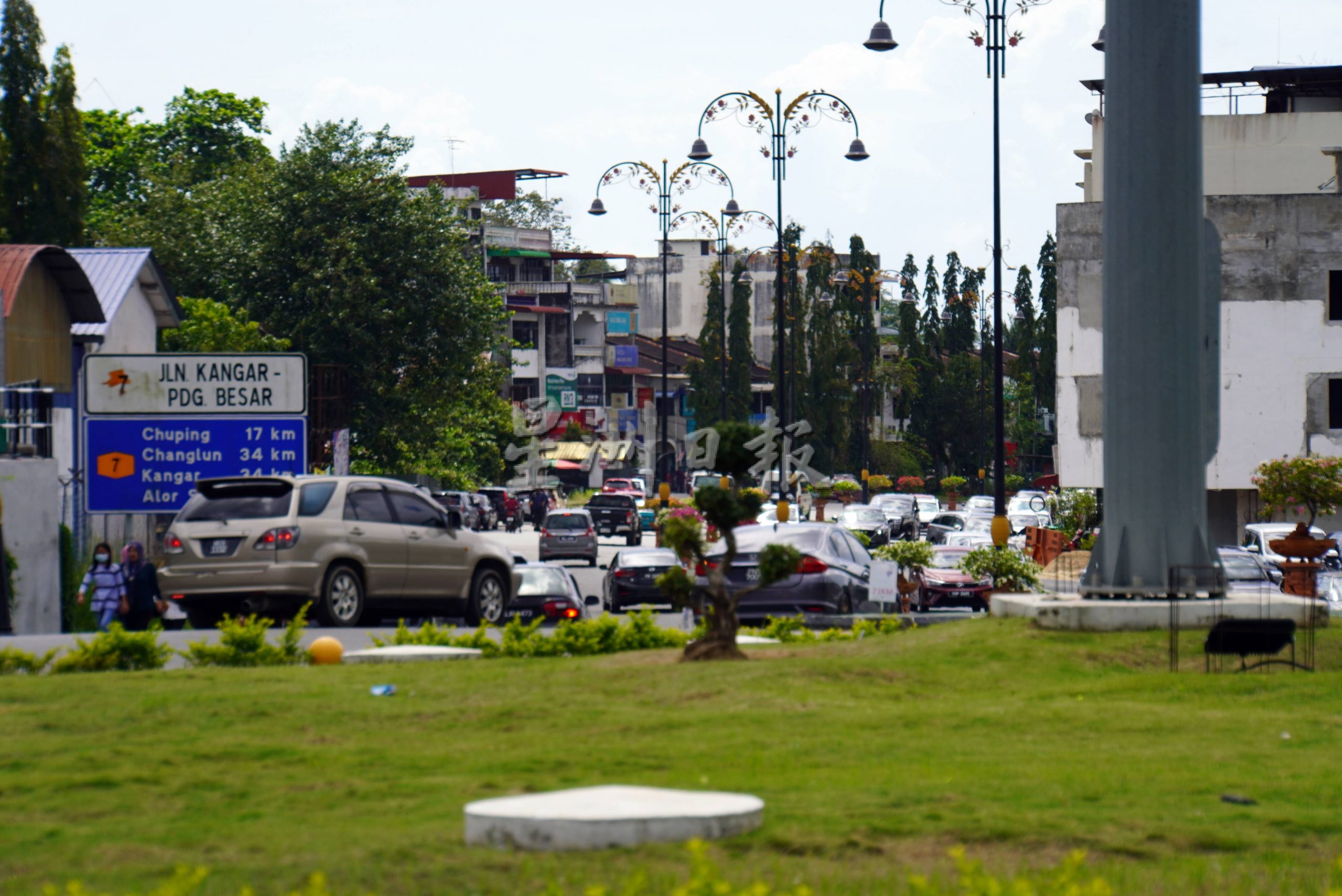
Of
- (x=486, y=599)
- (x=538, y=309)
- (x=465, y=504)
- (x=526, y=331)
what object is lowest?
(x=486, y=599)

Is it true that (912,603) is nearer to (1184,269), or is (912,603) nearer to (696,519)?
(1184,269)

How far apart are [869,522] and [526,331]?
6055 centimetres

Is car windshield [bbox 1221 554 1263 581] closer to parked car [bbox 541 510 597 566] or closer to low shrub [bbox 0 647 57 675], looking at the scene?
low shrub [bbox 0 647 57 675]

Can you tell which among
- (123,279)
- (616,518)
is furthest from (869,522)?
(123,279)

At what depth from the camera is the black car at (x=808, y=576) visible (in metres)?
21.6

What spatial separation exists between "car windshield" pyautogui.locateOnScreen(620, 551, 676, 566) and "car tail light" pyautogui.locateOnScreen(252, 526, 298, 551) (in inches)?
620

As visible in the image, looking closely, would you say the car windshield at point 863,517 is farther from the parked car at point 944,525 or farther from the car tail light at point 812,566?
the car tail light at point 812,566

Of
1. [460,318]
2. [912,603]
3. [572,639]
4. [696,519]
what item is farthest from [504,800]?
[460,318]

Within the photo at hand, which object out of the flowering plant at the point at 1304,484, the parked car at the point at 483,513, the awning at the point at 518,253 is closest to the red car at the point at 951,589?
the flowering plant at the point at 1304,484

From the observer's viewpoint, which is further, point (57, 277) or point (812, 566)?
point (57, 277)

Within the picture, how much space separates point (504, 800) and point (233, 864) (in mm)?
1277

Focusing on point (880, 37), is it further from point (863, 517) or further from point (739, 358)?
point (739, 358)

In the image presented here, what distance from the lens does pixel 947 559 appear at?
35688mm

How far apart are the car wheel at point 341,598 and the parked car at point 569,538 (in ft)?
108
